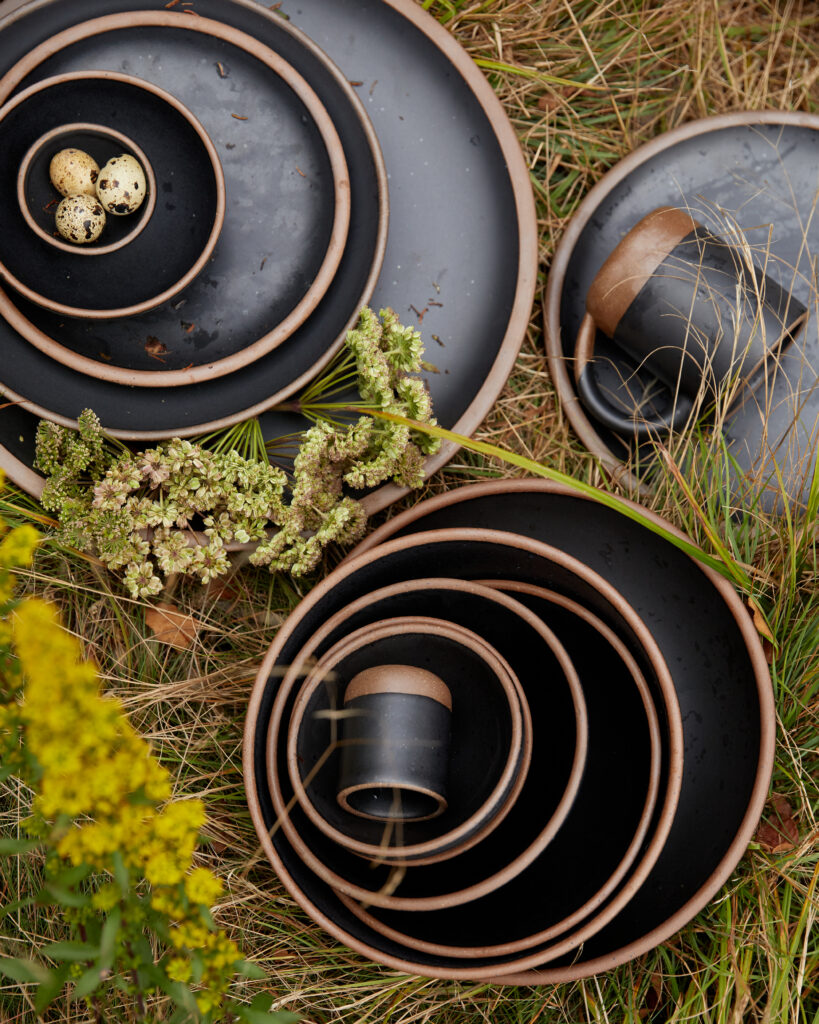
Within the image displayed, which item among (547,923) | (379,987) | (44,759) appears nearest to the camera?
(44,759)

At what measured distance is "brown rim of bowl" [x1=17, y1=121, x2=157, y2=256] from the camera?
106 cm

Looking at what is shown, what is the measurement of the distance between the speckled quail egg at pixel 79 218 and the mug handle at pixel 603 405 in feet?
2.63

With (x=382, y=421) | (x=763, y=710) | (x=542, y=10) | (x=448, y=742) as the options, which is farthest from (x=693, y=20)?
(x=448, y=742)

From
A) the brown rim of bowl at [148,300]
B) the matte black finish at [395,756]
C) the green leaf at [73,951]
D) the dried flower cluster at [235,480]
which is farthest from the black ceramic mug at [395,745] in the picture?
the brown rim of bowl at [148,300]

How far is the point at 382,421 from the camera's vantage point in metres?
1.18

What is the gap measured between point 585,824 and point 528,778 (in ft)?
0.30

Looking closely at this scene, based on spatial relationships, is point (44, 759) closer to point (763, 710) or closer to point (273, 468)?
point (273, 468)

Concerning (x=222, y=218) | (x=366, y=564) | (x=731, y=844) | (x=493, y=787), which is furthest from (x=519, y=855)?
(x=222, y=218)

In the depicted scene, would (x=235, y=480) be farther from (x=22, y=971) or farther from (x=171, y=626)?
(x=22, y=971)

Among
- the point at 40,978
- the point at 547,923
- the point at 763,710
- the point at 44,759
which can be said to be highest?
the point at 44,759

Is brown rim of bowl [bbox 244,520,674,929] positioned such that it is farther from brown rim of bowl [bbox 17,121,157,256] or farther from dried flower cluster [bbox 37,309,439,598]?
brown rim of bowl [bbox 17,121,157,256]

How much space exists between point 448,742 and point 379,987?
1.89ft

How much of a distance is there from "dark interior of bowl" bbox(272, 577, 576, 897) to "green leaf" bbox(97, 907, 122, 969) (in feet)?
1.12

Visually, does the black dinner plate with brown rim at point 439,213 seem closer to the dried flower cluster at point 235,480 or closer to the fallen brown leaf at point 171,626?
the dried flower cluster at point 235,480
